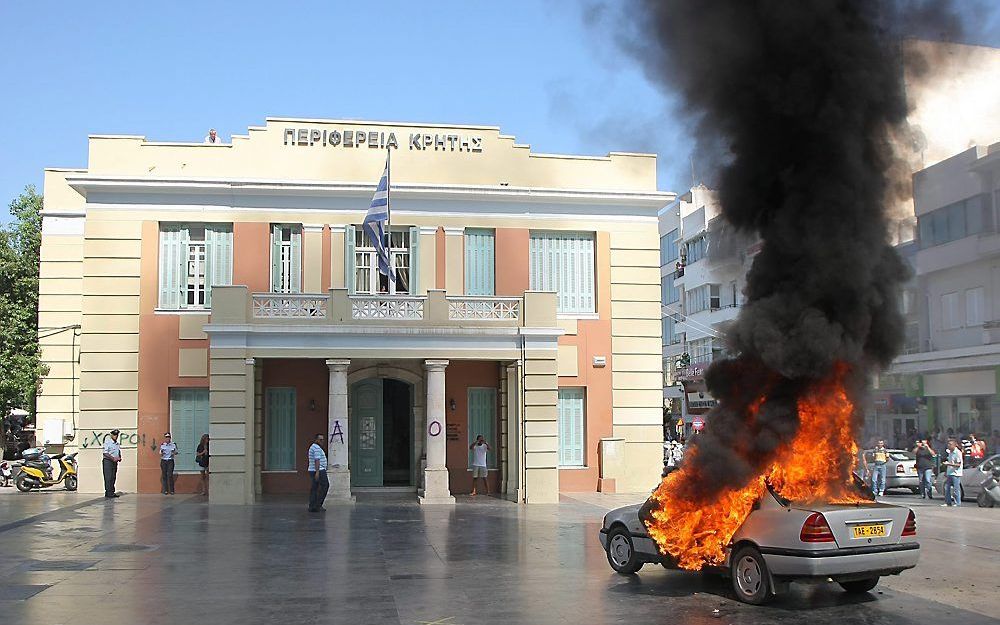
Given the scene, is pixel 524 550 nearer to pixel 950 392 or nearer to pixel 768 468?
pixel 768 468

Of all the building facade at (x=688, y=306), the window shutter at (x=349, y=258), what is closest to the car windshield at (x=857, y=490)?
the window shutter at (x=349, y=258)

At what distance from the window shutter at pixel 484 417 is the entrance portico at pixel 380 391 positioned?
0.06 meters

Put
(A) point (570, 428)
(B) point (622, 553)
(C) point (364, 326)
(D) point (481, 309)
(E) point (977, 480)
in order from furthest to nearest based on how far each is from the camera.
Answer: (A) point (570, 428), (D) point (481, 309), (E) point (977, 480), (C) point (364, 326), (B) point (622, 553)

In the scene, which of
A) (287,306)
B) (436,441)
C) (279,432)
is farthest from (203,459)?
(436,441)

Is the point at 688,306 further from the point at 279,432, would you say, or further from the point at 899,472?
the point at 279,432

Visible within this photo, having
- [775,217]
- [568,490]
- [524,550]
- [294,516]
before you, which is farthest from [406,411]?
[775,217]

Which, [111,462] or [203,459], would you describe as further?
[203,459]

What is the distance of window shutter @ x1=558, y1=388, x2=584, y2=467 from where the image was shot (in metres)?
26.0

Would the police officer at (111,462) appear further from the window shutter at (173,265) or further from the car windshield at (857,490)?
the car windshield at (857,490)

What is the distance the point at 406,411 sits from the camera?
85.1ft

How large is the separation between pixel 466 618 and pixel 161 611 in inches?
128

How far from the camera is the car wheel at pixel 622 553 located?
11.8m

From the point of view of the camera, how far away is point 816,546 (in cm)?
954

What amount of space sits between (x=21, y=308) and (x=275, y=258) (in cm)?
928
